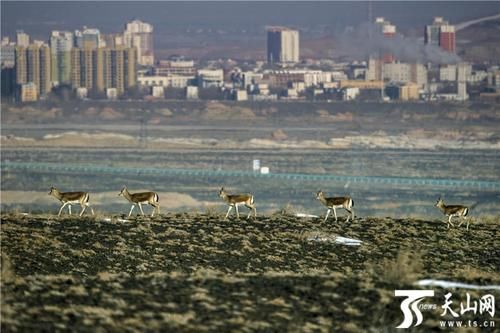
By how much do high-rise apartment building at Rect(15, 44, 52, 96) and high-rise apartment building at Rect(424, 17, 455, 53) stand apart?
39614 millimetres

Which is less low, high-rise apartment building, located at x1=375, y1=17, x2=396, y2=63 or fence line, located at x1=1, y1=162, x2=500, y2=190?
high-rise apartment building, located at x1=375, y1=17, x2=396, y2=63

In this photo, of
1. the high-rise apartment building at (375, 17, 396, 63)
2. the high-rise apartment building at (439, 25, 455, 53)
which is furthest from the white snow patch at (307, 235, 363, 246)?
the high-rise apartment building at (439, 25, 455, 53)

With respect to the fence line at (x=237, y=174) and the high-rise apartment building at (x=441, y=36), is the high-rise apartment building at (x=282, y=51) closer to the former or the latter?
the high-rise apartment building at (x=441, y=36)

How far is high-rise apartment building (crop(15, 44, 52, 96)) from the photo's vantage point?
170 metres

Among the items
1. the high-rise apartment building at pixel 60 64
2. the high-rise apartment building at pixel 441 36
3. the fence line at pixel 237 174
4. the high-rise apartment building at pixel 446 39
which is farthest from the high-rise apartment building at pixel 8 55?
the fence line at pixel 237 174

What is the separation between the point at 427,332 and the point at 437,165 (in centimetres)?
8989

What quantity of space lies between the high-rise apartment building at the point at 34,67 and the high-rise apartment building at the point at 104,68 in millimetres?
2694

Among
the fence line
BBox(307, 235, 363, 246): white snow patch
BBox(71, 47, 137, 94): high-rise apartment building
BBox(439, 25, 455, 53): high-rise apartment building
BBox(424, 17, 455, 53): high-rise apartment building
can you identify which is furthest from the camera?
BBox(424, 17, 455, 53): high-rise apartment building

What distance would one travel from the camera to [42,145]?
5017 inches

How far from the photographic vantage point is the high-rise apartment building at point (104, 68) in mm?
173500

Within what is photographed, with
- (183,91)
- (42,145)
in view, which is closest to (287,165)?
(42,145)

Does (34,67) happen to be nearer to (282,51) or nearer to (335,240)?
(282,51)

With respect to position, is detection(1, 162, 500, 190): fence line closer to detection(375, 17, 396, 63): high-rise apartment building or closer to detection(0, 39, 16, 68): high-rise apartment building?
detection(0, 39, 16, 68): high-rise apartment building

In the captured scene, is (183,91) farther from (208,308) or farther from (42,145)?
(208,308)
